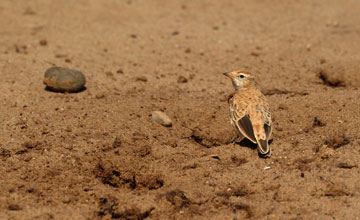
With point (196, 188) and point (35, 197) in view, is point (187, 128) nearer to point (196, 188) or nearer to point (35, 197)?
point (196, 188)

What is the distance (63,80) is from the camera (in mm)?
6895

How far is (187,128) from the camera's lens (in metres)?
6.11

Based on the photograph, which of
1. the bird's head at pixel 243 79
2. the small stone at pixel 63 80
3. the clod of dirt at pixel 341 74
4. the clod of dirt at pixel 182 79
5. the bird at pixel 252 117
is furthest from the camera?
the clod of dirt at pixel 182 79

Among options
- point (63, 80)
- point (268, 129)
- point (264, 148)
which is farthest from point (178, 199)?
point (63, 80)

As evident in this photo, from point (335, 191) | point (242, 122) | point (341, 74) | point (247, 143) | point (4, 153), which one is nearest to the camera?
→ point (335, 191)

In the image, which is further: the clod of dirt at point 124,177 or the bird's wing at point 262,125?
the bird's wing at point 262,125

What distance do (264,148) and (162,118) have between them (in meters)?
1.41

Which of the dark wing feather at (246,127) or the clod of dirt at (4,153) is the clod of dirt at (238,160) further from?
the clod of dirt at (4,153)

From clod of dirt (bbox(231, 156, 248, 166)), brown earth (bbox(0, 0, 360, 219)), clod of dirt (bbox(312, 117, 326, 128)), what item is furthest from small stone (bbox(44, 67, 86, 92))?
clod of dirt (bbox(312, 117, 326, 128))

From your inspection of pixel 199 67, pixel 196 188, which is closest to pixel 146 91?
pixel 199 67

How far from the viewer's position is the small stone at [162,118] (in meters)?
6.06

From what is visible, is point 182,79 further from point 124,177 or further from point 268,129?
point 124,177

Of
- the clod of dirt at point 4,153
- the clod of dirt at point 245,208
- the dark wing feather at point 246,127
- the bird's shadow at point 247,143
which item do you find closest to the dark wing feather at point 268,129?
the dark wing feather at point 246,127

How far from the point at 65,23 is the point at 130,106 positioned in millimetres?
4184
